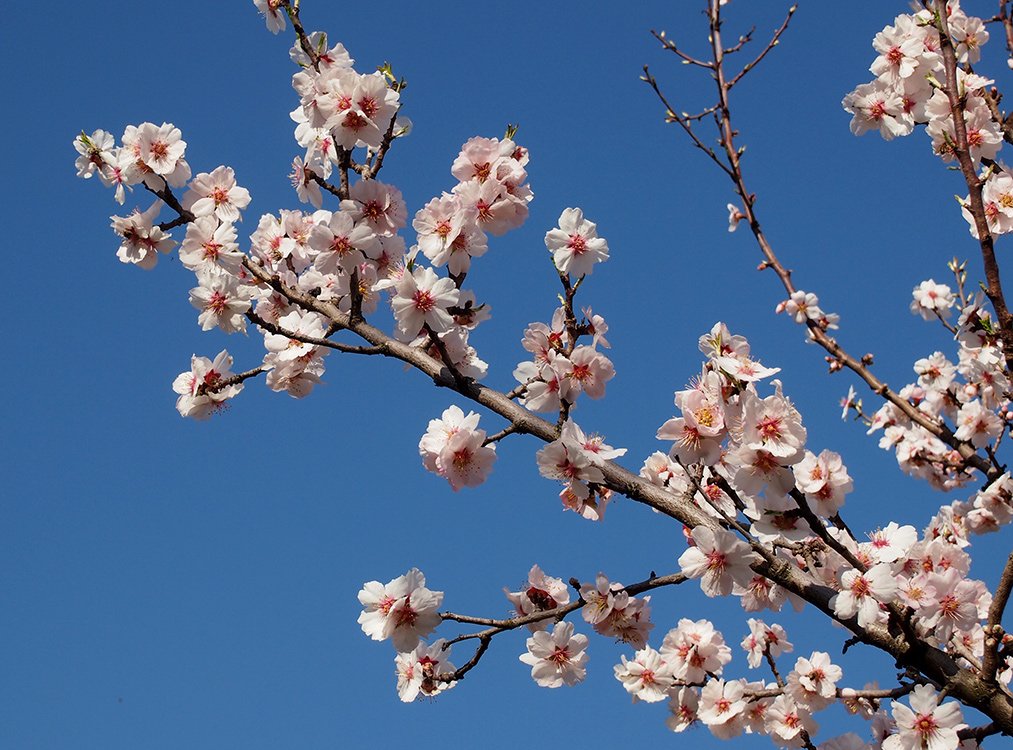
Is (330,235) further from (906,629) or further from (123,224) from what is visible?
(906,629)

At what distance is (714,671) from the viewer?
190 inches

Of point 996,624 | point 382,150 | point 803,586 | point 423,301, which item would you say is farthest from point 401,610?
point 996,624

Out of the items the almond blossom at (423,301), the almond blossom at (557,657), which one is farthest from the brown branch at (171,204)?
the almond blossom at (557,657)

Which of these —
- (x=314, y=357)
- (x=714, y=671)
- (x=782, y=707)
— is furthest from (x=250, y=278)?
(x=782, y=707)

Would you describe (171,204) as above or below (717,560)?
above

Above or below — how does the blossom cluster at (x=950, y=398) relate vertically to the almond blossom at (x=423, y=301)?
above

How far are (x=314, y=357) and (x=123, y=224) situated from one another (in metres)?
1.11

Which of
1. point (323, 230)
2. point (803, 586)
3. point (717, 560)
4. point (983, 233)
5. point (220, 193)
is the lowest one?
point (803, 586)

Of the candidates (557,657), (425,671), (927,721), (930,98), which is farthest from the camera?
(930,98)

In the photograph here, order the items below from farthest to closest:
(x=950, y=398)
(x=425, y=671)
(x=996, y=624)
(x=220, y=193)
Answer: (x=950, y=398) → (x=220, y=193) → (x=425, y=671) → (x=996, y=624)

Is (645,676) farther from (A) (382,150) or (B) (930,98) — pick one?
(B) (930,98)

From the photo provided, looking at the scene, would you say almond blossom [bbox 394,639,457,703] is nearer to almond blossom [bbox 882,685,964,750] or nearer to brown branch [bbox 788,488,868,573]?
brown branch [bbox 788,488,868,573]

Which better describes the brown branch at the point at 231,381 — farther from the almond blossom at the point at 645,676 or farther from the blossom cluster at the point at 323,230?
the almond blossom at the point at 645,676

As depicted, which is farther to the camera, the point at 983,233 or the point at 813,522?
the point at 983,233
